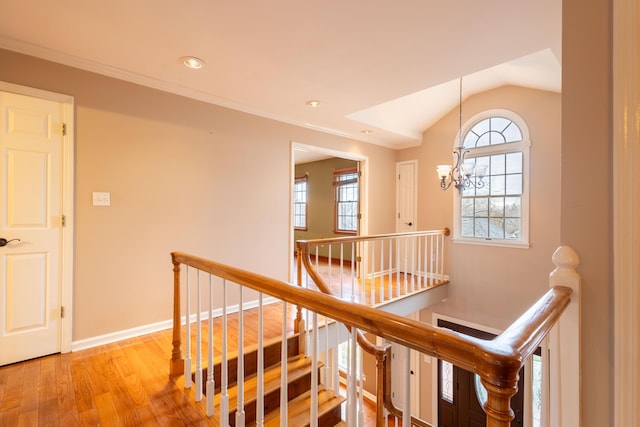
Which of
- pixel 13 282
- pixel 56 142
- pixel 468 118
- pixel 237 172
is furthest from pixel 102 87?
pixel 468 118

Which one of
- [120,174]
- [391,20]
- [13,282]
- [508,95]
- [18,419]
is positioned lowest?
[18,419]

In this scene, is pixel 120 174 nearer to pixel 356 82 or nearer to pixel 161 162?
pixel 161 162

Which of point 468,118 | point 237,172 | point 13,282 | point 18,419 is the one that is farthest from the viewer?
point 468,118

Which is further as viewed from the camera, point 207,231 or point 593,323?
point 207,231

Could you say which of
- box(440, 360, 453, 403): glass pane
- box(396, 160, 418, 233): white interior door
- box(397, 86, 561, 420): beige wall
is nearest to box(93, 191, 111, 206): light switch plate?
box(396, 160, 418, 233): white interior door

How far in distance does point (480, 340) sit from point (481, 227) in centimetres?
428

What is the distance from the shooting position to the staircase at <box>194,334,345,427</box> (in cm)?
205

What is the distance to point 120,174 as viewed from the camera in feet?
8.56

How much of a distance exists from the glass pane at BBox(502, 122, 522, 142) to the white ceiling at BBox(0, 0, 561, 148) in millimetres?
1016

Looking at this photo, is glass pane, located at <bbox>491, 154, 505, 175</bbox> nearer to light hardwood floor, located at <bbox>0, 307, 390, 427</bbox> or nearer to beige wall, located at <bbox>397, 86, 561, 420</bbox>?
beige wall, located at <bbox>397, 86, 561, 420</bbox>

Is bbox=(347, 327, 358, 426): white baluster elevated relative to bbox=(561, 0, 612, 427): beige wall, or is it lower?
lower

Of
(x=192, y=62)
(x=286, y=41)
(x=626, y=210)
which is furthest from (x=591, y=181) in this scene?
(x=192, y=62)

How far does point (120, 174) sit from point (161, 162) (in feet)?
1.18

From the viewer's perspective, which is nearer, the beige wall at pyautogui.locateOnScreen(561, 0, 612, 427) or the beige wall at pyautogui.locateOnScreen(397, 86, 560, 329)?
the beige wall at pyautogui.locateOnScreen(561, 0, 612, 427)
